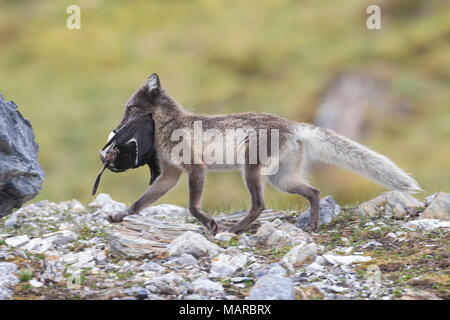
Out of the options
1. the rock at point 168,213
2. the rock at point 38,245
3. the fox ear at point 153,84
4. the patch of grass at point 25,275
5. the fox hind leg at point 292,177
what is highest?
the fox ear at point 153,84

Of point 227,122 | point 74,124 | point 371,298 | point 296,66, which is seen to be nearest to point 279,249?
point 371,298

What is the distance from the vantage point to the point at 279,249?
5215 millimetres

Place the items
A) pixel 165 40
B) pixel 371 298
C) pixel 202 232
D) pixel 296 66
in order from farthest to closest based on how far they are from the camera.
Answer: pixel 165 40, pixel 296 66, pixel 202 232, pixel 371 298

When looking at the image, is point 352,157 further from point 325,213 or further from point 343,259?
point 343,259

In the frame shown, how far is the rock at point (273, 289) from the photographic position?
153 inches

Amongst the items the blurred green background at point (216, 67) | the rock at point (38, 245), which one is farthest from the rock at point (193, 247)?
the blurred green background at point (216, 67)

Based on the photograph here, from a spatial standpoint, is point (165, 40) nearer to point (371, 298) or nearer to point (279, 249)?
point (279, 249)

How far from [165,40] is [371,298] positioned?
15413mm

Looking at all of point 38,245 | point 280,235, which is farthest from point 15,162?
point 280,235

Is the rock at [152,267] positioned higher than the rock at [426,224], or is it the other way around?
the rock at [426,224]

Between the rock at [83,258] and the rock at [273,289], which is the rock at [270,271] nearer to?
the rock at [273,289]

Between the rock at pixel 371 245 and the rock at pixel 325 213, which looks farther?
the rock at pixel 325 213

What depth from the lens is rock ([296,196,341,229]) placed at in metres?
6.12

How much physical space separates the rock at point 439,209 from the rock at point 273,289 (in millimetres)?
2348
